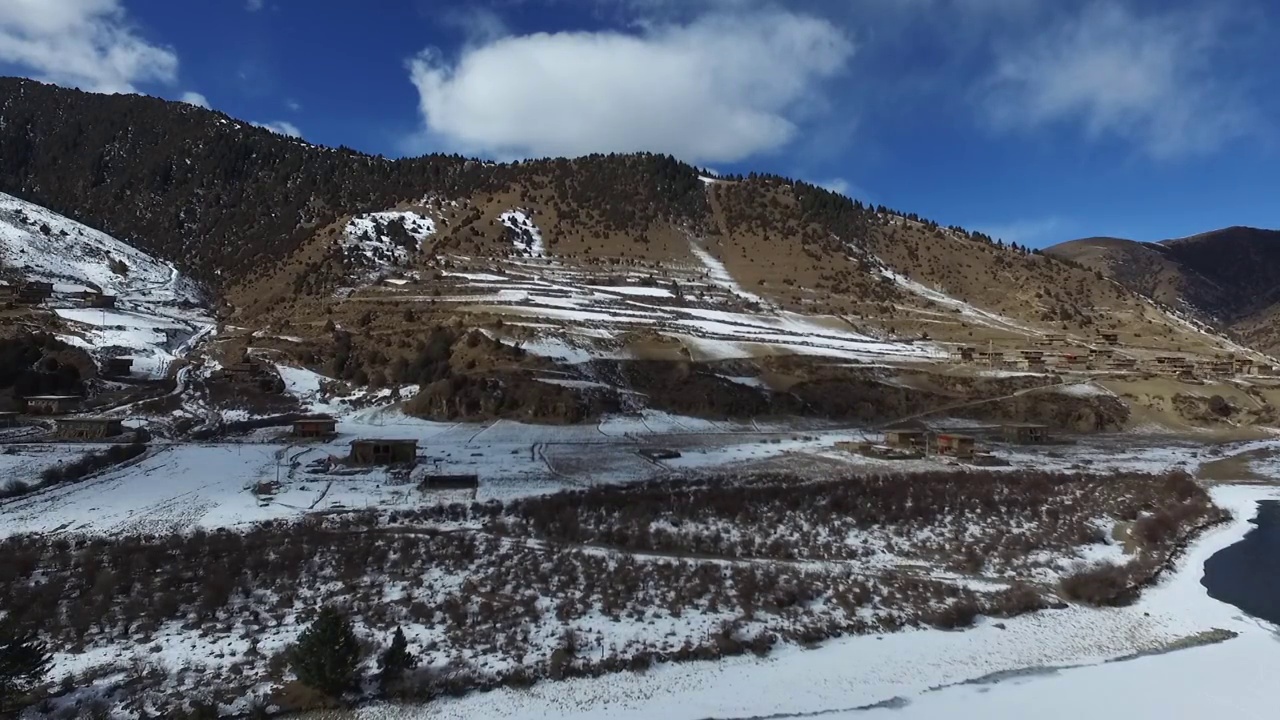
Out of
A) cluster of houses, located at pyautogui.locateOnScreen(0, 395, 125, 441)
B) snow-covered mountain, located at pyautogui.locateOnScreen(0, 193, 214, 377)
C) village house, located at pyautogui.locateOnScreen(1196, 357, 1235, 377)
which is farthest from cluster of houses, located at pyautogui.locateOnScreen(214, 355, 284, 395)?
village house, located at pyautogui.locateOnScreen(1196, 357, 1235, 377)

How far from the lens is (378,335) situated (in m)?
53.1

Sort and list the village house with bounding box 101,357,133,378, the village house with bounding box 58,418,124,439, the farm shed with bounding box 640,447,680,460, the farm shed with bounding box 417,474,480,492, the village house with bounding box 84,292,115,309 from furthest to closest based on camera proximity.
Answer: the village house with bounding box 84,292,115,309 → the village house with bounding box 101,357,133,378 → the farm shed with bounding box 640,447,680,460 → the village house with bounding box 58,418,124,439 → the farm shed with bounding box 417,474,480,492

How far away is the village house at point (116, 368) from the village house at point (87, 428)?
1234 cm

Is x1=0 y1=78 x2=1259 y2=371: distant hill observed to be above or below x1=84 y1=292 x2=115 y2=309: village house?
above

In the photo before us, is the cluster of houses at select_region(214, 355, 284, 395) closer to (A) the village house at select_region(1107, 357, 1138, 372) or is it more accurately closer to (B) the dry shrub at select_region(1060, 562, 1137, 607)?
(B) the dry shrub at select_region(1060, 562, 1137, 607)

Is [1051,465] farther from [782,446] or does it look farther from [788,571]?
[788,571]

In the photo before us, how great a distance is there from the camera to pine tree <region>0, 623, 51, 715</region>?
12.6 m

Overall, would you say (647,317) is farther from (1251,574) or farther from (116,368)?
(1251,574)

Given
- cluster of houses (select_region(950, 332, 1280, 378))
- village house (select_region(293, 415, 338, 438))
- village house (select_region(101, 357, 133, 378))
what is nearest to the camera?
village house (select_region(293, 415, 338, 438))

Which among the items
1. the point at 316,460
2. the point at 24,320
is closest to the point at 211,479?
the point at 316,460

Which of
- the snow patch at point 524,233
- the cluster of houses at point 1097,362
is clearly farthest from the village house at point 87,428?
the cluster of houses at point 1097,362

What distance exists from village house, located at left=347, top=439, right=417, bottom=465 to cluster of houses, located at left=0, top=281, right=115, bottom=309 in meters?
41.9

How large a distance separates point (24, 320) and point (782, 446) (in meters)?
51.7

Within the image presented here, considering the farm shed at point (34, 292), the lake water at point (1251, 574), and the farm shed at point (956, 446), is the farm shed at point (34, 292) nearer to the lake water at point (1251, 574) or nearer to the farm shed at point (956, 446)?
the farm shed at point (956, 446)
